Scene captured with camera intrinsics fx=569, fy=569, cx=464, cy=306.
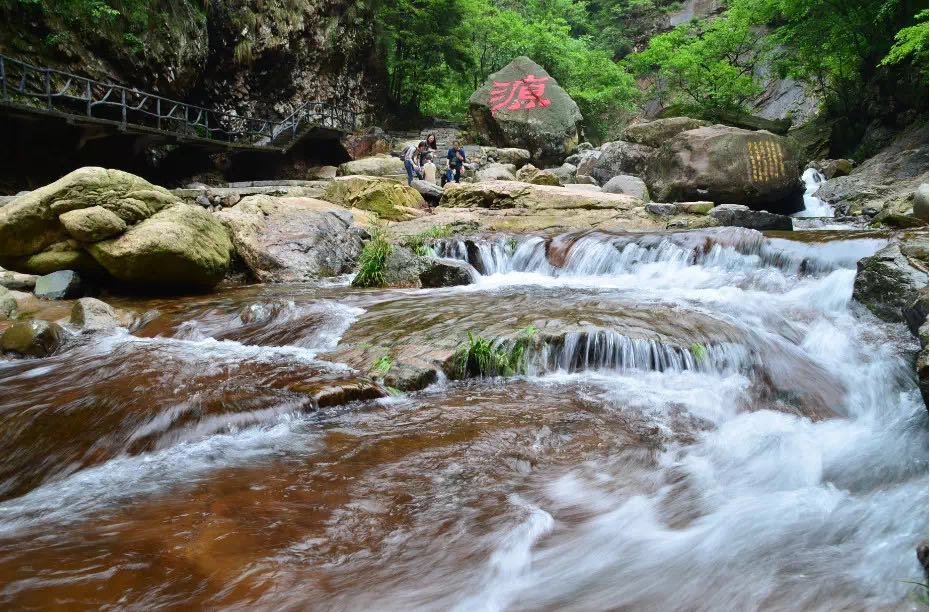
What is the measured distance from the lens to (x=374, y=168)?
20.0 m

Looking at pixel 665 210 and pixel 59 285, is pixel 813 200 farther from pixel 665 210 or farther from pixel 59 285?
pixel 59 285

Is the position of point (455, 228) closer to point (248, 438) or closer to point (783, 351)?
point (783, 351)

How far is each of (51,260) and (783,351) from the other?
848 cm

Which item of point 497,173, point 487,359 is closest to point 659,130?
point 497,173

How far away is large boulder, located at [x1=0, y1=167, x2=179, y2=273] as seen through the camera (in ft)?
23.1

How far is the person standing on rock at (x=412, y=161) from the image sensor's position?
15112 mm

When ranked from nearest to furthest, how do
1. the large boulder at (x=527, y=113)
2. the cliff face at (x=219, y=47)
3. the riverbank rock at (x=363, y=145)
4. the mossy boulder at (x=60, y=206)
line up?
the mossy boulder at (x=60, y=206) < the cliff face at (x=219, y=47) < the riverbank rock at (x=363, y=145) < the large boulder at (x=527, y=113)

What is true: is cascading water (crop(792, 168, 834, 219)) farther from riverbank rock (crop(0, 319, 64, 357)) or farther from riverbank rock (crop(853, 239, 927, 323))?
riverbank rock (crop(0, 319, 64, 357))

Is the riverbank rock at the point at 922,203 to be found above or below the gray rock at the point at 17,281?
above

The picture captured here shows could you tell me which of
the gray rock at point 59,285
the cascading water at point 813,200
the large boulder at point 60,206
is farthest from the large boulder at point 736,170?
the gray rock at point 59,285

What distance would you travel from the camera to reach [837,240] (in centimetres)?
815

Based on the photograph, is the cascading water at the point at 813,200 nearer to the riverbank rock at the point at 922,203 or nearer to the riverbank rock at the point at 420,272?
the riverbank rock at the point at 922,203

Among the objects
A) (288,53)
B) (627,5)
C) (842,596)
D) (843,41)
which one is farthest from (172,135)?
(627,5)

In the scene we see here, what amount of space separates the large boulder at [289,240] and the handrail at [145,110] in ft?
20.1
